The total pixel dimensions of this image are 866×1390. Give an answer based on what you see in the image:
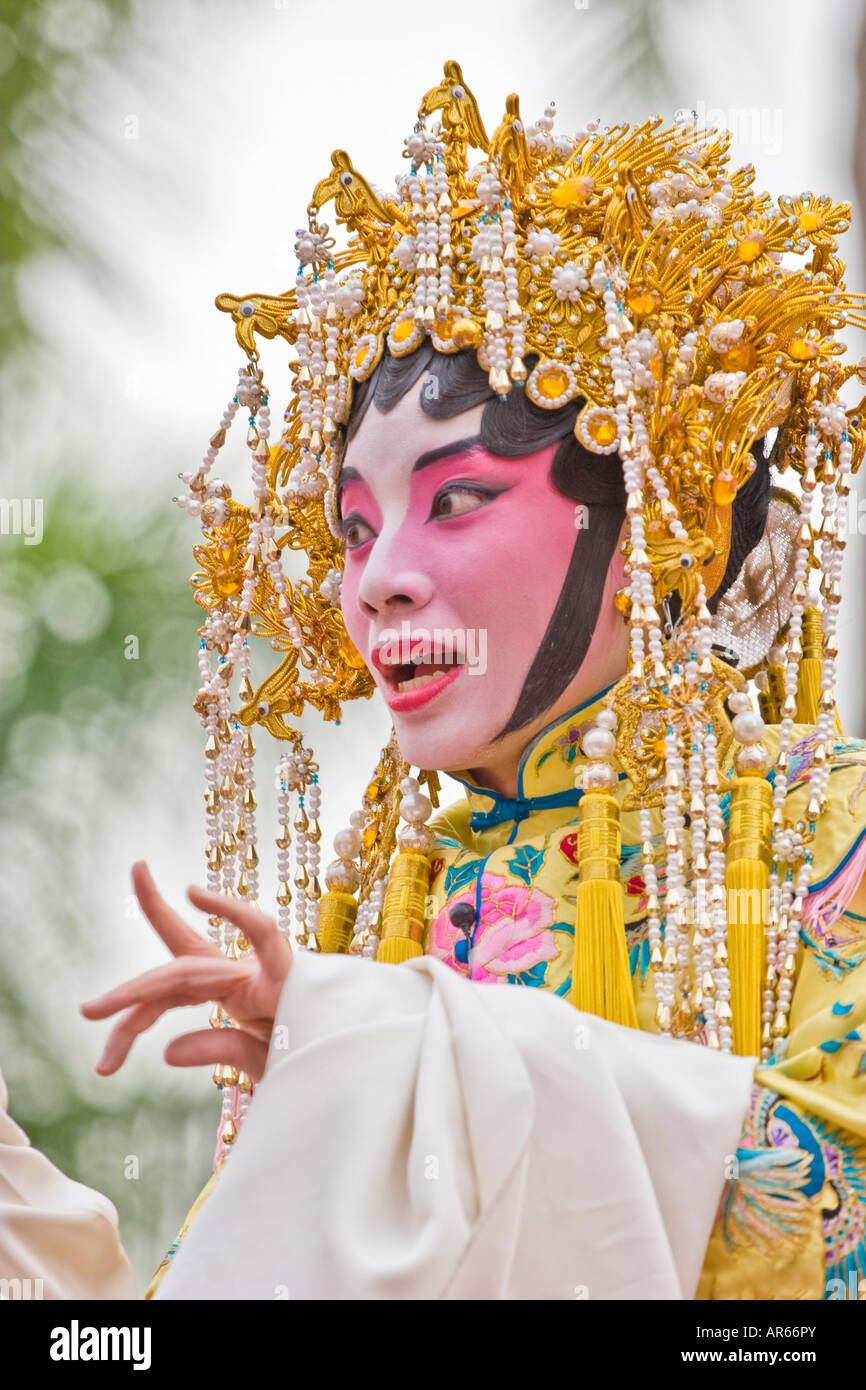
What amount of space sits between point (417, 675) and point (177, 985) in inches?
25.1

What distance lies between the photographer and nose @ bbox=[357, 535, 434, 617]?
80.1 inches

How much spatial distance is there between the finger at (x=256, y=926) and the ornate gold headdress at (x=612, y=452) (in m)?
0.39

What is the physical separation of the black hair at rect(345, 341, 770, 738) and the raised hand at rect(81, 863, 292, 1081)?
53 centimetres

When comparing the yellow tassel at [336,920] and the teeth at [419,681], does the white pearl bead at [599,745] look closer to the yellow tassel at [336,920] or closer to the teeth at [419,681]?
the teeth at [419,681]

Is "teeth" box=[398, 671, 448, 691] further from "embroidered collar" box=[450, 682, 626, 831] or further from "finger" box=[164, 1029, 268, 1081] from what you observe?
"finger" box=[164, 1029, 268, 1081]

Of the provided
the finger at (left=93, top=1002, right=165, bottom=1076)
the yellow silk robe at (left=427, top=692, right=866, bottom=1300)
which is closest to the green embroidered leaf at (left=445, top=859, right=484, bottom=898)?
the yellow silk robe at (left=427, top=692, right=866, bottom=1300)

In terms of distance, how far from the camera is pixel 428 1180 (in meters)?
1.52

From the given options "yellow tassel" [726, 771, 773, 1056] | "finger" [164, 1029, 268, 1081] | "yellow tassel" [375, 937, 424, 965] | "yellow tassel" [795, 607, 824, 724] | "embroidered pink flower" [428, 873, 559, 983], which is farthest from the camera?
"yellow tassel" [795, 607, 824, 724]

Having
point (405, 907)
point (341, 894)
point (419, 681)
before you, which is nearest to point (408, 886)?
point (405, 907)

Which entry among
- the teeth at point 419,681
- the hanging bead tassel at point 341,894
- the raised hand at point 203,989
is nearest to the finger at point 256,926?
the raised hand at point 203,989

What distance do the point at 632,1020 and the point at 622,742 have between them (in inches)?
12.7

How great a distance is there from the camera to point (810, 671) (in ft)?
7.37

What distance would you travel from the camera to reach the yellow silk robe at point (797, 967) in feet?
5.48
